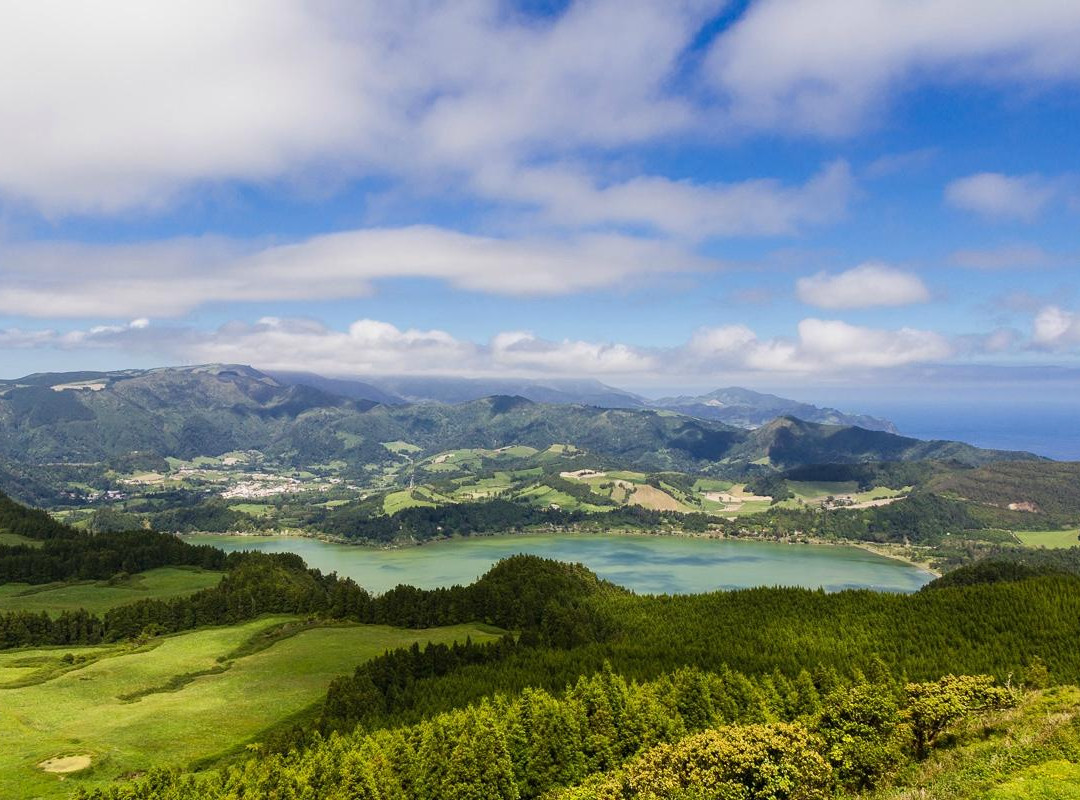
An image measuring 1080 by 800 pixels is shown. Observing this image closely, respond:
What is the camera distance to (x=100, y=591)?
153750mm

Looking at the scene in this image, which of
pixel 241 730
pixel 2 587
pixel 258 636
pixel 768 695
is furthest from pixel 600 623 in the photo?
pixel 2 587

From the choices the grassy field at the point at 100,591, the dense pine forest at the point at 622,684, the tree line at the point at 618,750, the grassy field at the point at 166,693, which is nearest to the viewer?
the tree line at the point at 618,750

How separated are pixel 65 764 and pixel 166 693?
2694 cm

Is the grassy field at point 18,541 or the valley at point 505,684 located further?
the grassy field at point 18,541

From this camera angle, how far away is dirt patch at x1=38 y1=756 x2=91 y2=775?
5553cm

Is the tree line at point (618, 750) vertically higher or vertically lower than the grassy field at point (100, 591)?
higher

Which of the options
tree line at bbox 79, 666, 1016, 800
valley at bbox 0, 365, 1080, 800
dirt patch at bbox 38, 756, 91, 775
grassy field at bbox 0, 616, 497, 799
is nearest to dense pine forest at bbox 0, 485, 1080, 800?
tree line at bbox 79, 666, 1016, 800

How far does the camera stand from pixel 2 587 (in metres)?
154

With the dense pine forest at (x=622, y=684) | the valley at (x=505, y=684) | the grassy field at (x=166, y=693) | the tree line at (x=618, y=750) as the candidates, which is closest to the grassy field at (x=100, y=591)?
the valley at (x=505, y=684)

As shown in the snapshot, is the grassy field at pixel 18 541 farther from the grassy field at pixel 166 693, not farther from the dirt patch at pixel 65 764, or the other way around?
the dirt patch at pixel 65 764

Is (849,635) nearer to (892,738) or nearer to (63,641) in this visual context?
(892,738)

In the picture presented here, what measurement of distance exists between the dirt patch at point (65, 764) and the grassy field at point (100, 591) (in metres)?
94.4

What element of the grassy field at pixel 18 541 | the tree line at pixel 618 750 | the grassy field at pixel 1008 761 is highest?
the grassy field at pixel 1008 761

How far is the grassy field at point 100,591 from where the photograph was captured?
5497 inches
